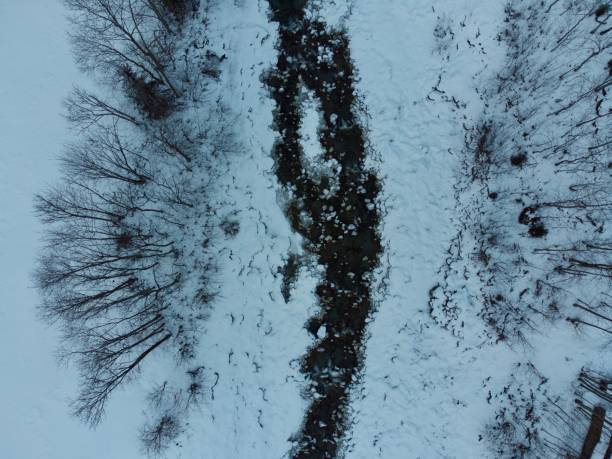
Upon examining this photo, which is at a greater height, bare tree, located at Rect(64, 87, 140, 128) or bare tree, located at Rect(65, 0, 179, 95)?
bare tree, located at Rect(65, 0, 179, 95)

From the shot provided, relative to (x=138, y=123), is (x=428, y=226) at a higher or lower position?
lower

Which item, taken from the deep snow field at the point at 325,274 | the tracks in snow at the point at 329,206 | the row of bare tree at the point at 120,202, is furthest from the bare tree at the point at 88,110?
the tracks in snow at the point at 329,206

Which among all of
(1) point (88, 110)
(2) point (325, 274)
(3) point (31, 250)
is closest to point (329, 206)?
(2) point (325, 274)

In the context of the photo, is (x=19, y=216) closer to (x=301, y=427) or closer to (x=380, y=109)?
(x=301, y=427)

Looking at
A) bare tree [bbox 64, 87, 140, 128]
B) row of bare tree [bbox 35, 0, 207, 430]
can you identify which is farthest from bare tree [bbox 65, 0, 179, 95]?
bare tree [bbox 64, 87, 140, 128]

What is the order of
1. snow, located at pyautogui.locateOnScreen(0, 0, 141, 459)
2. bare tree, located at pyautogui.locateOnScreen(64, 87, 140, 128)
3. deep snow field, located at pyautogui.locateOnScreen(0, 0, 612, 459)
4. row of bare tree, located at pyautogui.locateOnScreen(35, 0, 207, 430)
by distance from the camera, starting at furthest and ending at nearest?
1. snow, located at pyautogui.locateOnScreen(0, 0, 141, 459)
2. bare tree, located at pyautogui.locateOnScreen(64, 87, 140, 128)
3. deep snow field, located at pyautogui.locateOnScreen(0, 0, 612, 459)
4. row of bare tree, located at pyautogui.locateOnScreen(35, 0, 207, 430)

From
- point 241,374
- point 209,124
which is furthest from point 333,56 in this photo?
point 241,374

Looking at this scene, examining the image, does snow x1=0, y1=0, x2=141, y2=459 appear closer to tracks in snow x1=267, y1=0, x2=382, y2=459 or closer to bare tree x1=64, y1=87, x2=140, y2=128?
bare tree x1=64, y1=87, x2=140, y2=128
